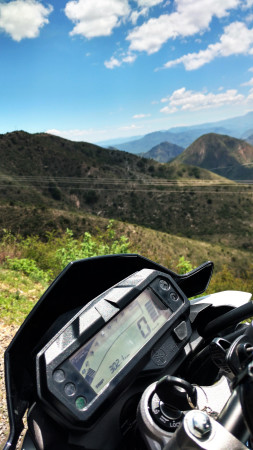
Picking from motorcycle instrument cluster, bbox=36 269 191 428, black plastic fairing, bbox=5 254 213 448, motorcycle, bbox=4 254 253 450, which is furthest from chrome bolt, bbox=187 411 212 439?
black plastic fairing, bbox=5 254 213 448

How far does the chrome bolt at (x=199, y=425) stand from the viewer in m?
0.82

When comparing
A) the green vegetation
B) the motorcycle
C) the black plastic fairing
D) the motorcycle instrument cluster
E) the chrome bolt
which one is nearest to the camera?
the chrome bolt

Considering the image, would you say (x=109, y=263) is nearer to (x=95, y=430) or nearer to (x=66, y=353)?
(x=66, y=353)

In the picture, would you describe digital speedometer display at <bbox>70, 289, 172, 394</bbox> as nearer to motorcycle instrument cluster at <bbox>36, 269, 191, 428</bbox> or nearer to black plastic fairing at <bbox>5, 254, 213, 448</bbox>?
motorcycle instrument cluster at <bbox>36, 269, 191, 428</bbox>

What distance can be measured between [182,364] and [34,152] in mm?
96616

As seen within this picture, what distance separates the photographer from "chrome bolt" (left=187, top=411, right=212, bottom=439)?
820 mm

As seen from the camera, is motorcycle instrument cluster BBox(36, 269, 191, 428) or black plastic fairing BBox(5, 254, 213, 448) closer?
motorcycle instrument cluster BBox(36, 269, 191, 428)

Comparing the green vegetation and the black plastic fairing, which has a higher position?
the black plastic fairing

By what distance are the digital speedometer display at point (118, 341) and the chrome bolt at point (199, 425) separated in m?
0.63

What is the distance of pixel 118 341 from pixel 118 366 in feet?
0.35

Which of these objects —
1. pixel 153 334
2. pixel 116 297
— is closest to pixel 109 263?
pixel 116 297

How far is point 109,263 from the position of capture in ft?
6.21

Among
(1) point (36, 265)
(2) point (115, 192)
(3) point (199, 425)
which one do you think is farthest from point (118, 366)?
(2) point (115, 192)

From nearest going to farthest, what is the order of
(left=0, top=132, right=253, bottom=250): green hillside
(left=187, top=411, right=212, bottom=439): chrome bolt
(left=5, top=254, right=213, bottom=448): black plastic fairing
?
(left=187, top=411, right=212, bottom=439): chrome bolt → (left=5, top=254, right=213, bottom=448): black plastic fairing → (left=0, top=132, right=253, bottom=250): green hillside
